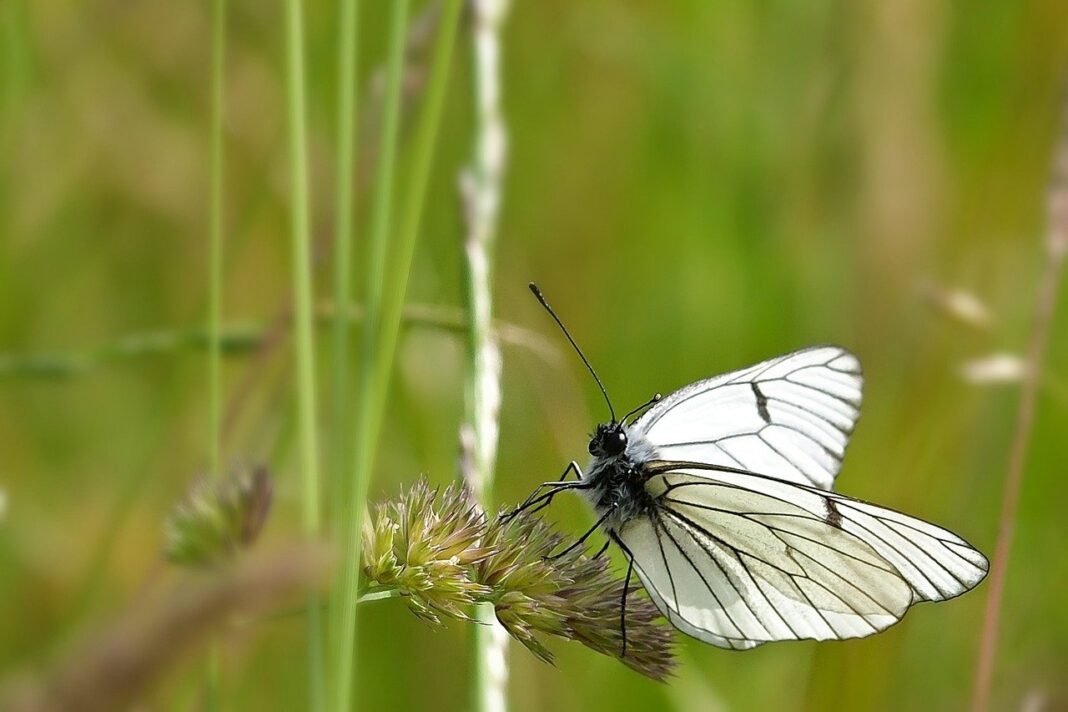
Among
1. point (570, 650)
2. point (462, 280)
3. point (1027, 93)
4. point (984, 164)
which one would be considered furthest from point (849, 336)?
point (462, 280)

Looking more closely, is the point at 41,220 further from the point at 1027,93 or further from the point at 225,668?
the point at 1027,93

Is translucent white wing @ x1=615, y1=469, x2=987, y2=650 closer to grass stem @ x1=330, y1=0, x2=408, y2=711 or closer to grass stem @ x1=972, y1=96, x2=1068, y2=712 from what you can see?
grass stem @ x1=972, y1=96, x2=1068, y2=712

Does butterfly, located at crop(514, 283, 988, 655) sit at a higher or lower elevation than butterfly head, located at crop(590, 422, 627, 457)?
A: lower

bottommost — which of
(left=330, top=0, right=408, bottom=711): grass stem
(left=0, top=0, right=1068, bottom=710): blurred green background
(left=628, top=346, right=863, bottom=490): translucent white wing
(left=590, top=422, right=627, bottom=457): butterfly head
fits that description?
(left=330, top=0, right=408, bottom=711): grass stem

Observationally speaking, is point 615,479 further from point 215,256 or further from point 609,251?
point 609,251

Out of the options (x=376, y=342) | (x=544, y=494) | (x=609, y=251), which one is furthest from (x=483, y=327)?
(x=609, y=251)

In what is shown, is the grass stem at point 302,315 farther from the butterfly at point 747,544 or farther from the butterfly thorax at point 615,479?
the butterfly thorax at point 615,479

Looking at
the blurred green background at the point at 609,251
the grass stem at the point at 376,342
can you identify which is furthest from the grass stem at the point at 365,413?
the blurred green background at the point at 609,251

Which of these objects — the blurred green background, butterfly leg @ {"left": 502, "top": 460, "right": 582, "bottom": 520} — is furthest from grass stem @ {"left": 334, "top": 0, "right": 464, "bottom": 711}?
the blurred green background
